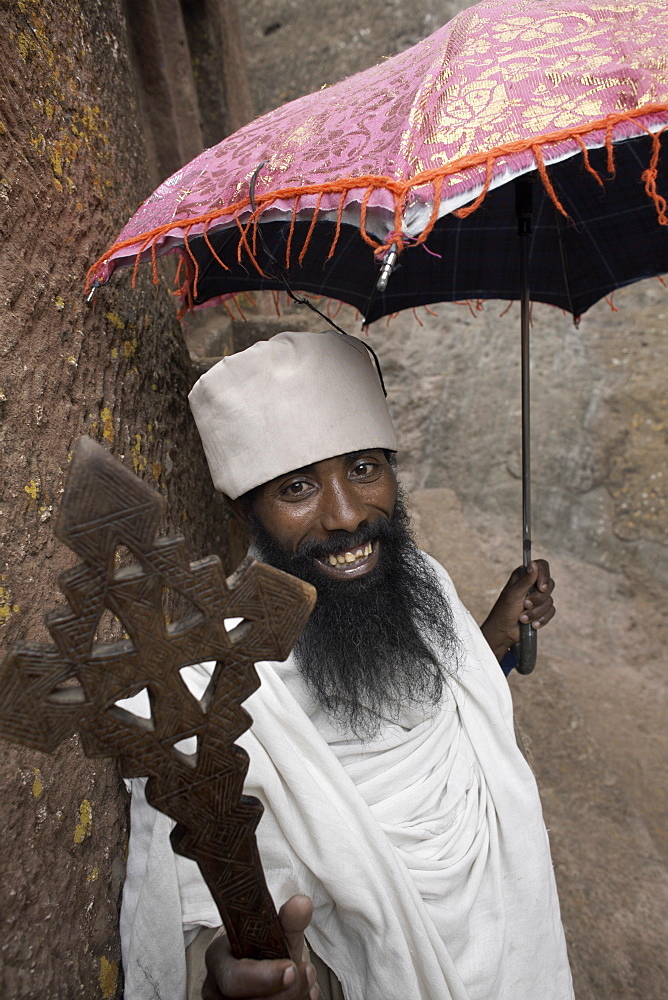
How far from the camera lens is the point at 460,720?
1.79 m

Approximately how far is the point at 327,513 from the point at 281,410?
248mm

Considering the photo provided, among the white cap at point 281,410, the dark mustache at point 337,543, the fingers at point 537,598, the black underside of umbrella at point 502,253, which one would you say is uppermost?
the black underside of umbrella at point 502,253

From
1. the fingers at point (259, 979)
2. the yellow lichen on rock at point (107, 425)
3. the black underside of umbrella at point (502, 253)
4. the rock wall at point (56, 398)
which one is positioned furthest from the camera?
the black underside of umbrella at point (502, 253)

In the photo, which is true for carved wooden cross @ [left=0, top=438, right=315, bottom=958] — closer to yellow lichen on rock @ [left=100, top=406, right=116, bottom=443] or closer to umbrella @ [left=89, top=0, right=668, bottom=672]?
umbrella @ [left=89, top=0, right=668, bottom=672]

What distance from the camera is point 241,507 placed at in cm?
177

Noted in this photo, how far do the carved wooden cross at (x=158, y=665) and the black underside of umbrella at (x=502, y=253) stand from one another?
3.44 feet

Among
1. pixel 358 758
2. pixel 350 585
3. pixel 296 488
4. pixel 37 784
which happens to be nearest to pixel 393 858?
pixel 358 758

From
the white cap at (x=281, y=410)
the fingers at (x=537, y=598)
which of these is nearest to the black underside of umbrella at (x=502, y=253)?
the white cap at (x=281, y=410)

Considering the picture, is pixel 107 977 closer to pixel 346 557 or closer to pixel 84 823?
pixel 84 823

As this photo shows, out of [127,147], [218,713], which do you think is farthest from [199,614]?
[127,147]

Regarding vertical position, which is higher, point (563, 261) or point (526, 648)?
point (563, 261)

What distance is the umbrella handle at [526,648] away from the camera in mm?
2119

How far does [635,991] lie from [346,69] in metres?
6.25

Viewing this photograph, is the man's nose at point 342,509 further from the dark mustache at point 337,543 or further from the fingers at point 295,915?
the fingers at point 295,915
